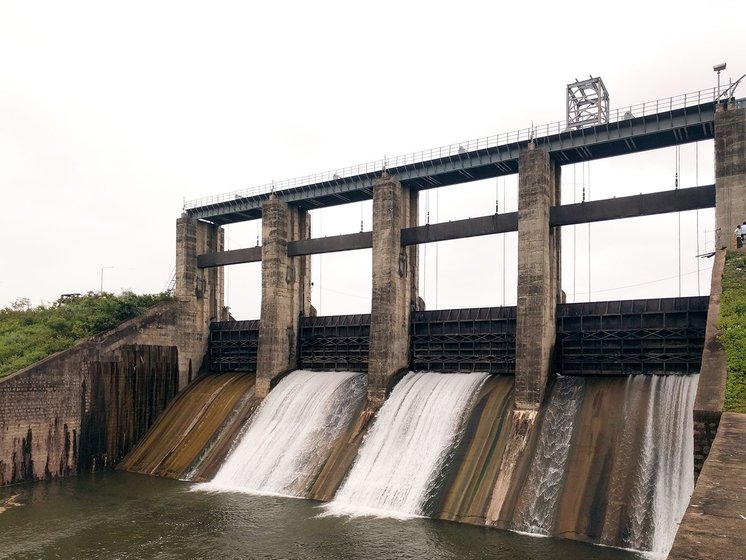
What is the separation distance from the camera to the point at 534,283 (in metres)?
30.6

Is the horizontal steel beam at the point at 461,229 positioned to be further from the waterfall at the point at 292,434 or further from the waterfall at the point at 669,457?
the waterfall at the point at 669,457

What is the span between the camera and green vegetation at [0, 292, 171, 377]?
36.2m

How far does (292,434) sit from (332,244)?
13949mm

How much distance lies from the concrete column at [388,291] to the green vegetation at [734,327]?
17994 mm

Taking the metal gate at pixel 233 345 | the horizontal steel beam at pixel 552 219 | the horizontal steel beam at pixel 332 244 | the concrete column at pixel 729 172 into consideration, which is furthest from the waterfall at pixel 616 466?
the metal gate at pixel 233 345

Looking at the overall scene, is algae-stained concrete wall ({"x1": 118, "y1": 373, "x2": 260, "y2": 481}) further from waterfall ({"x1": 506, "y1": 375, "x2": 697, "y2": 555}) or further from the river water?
waterfall ({"x1": 506, "y1": 375, "x2": 697, "y2": 555})

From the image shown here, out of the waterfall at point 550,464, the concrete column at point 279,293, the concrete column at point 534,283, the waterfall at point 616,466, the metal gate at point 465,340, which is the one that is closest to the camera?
the waterfall at point 616,466

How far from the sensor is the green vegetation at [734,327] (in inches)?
641

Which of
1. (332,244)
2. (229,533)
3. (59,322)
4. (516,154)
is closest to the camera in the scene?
(229,533)

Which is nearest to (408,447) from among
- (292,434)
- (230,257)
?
(292,434)

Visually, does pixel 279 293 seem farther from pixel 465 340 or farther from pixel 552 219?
pixel 552 219

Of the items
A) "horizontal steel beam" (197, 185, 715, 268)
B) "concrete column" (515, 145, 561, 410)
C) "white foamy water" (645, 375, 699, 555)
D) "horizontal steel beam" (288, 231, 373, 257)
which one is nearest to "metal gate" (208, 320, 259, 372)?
"horizontal steel beam" (197, 185, 715, 268)

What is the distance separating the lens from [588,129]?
105ft

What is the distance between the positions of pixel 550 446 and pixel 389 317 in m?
12.8
